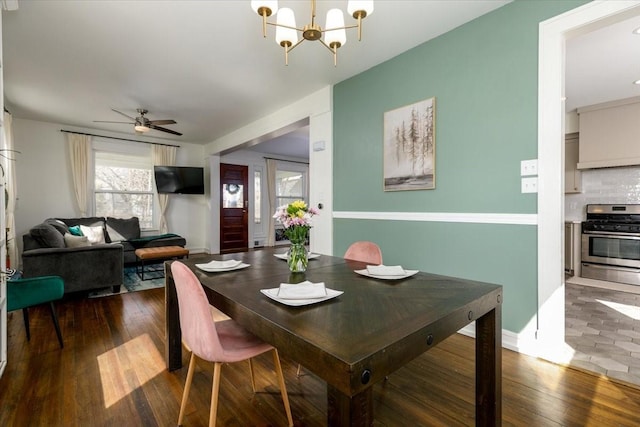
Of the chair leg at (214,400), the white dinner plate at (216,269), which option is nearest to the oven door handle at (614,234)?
the white dinner plate at (216,269)

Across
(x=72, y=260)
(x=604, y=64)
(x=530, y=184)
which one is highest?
(x=604, y=64)

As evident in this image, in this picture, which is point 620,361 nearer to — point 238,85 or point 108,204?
point 238,85

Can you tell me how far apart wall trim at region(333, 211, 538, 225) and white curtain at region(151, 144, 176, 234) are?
4.80 meters

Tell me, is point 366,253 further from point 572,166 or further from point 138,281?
point 572,166

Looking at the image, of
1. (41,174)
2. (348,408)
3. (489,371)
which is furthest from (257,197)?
(348,408)

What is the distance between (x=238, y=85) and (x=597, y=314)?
4.64 metres

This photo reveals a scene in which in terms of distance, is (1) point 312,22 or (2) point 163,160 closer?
(1) point 312,22

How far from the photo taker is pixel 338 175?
3.58 meters

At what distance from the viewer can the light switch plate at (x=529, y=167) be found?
205 centimetres

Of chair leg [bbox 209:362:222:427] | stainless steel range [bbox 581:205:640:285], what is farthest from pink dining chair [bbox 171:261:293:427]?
stainless steel range [bbox 581:205:640:285]

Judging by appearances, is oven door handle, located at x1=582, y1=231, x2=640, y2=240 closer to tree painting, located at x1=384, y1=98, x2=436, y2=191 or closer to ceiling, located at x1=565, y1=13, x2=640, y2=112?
ceiling, located at x1=565, y1=13, x2=640, y2=112

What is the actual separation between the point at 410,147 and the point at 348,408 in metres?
2.50

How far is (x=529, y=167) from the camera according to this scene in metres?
2.08

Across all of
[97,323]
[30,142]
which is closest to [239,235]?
[30,142]
